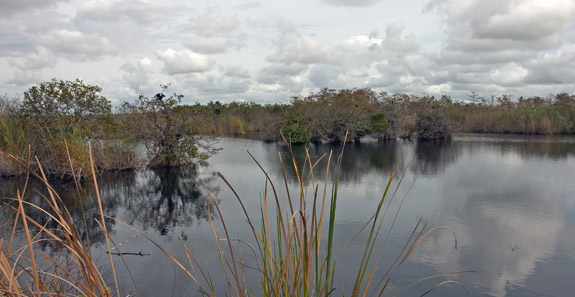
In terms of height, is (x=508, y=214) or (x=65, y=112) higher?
(x=65, y=112)

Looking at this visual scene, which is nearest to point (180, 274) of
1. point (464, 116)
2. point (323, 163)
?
point (323, 163)

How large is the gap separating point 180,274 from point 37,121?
24.0 feet

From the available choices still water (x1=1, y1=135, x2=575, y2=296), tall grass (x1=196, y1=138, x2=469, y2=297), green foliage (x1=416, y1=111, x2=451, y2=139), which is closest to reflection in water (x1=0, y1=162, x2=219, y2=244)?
still water (x1=1, y1=135, x2=575, y2=296)

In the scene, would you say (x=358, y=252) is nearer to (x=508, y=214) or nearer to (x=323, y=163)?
(x=508, y=214)

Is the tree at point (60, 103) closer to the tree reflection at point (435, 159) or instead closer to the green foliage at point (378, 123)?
the tree reflection at point (435, 159)

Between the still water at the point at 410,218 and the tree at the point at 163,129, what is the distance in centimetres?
48

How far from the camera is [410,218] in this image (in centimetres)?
621

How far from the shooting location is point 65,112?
9.85 m

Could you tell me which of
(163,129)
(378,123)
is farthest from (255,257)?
(378,123)

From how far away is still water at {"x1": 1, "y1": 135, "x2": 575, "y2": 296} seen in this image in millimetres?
4184

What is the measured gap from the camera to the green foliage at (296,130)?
59.3 feet

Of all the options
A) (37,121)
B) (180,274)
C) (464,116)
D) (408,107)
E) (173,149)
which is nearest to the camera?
(180,274)

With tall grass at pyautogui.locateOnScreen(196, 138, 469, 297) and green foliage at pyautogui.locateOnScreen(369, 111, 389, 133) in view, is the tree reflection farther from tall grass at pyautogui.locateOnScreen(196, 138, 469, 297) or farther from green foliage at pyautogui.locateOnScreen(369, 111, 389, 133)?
tall grass at pyautogui.locateOnScreen(196, 138, 469, 297)

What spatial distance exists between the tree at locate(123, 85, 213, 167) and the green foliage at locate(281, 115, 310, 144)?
7126mm
